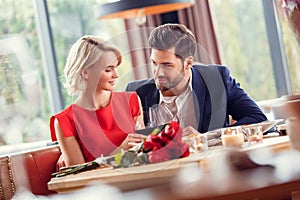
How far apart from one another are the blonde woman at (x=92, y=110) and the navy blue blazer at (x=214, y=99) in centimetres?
13

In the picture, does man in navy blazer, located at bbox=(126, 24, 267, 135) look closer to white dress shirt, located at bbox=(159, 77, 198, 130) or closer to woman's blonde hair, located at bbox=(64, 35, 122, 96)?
white dress shirt, located at bbox=(159, 77, 198, 130)

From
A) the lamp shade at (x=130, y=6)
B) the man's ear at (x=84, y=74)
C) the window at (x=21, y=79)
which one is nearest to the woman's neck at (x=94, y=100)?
the man's ear at (x=84, y=74)

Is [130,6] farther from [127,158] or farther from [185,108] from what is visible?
[127,158]

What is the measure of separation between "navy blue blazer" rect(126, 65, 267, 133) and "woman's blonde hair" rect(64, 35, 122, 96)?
12.8 inches

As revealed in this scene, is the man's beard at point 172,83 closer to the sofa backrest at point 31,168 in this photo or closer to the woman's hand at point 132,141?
the woman's hand at point 132,141

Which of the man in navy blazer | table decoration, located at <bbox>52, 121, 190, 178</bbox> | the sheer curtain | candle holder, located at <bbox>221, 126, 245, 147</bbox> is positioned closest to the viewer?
table decoration, located at <bbox>52, 121, 190, 178</bbox>

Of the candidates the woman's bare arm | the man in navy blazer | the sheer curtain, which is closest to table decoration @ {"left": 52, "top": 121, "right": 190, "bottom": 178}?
the man in navy blazer

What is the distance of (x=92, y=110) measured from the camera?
3.17 meters

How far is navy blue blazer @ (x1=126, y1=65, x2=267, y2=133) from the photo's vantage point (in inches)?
118

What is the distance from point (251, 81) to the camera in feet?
20.2

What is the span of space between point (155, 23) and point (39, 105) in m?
1.39

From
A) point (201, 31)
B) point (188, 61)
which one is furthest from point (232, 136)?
point (201, 31)

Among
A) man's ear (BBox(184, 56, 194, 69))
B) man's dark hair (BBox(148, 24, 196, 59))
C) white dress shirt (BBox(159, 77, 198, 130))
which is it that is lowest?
white dress shirt (BBox(159, 77, 198, 130))

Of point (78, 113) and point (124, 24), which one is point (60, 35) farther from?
point (78, 113)
